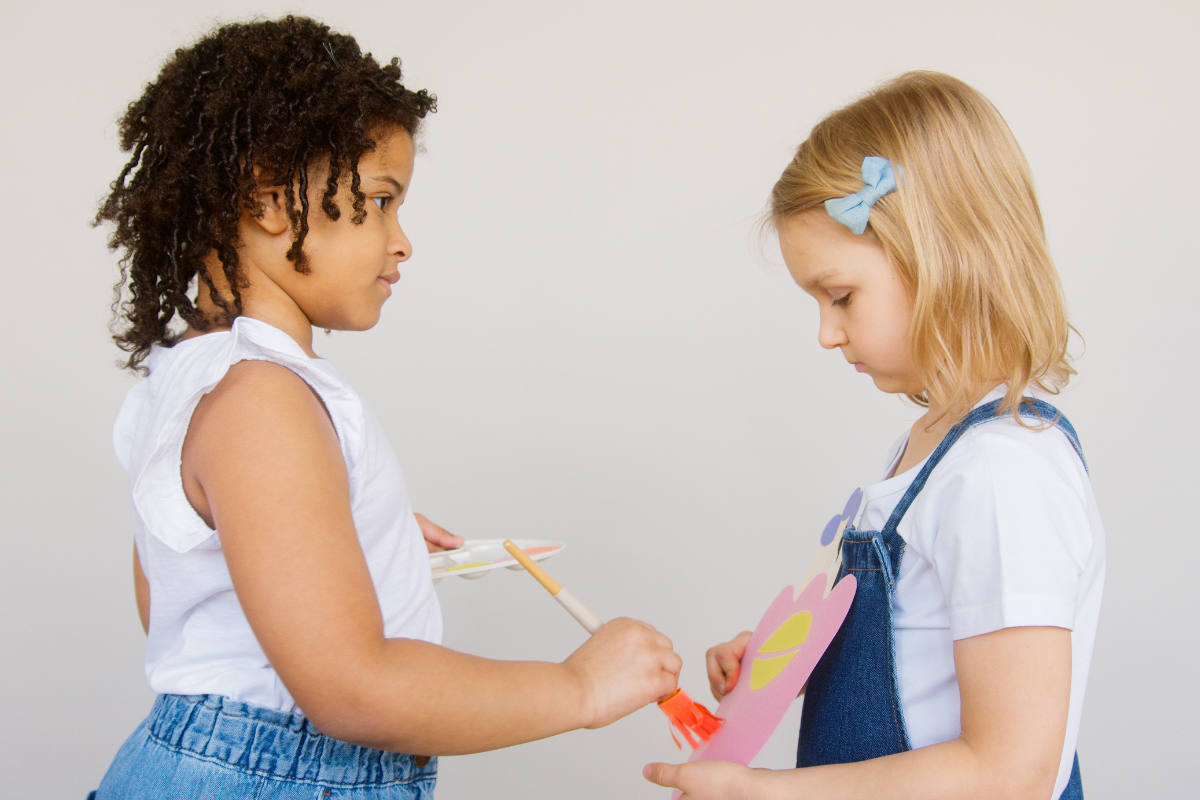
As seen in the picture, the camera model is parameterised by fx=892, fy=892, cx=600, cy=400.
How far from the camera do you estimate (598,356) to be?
5.41ft

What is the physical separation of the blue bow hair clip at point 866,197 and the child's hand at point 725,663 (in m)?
0.43

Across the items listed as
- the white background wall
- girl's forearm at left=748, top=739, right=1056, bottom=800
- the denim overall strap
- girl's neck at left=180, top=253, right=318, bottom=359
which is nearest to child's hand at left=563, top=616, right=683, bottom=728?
girl's forearm at left=748, top=739, right=1056, bottom=800

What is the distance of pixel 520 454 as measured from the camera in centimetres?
167

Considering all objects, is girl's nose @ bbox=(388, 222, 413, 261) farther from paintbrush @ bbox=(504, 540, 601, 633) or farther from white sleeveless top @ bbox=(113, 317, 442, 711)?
paintbrush @ bbox=(504, 540, 601, 633)

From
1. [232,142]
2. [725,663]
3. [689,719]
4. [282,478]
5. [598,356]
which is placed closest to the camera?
[282,478]

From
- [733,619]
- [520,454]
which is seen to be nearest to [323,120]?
[520,454]

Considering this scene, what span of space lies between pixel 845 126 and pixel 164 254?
24.2 inches

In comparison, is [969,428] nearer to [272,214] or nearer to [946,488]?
[946,488]

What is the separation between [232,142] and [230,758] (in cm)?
46

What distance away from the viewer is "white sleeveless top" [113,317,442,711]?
2.02 ft

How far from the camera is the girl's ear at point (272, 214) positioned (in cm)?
68

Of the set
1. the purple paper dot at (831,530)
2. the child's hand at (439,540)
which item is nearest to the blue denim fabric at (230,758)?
the child's hand at (439,540)

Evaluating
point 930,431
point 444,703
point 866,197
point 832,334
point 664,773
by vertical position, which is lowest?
point 664,773

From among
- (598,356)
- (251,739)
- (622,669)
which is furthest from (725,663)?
(598,356)
